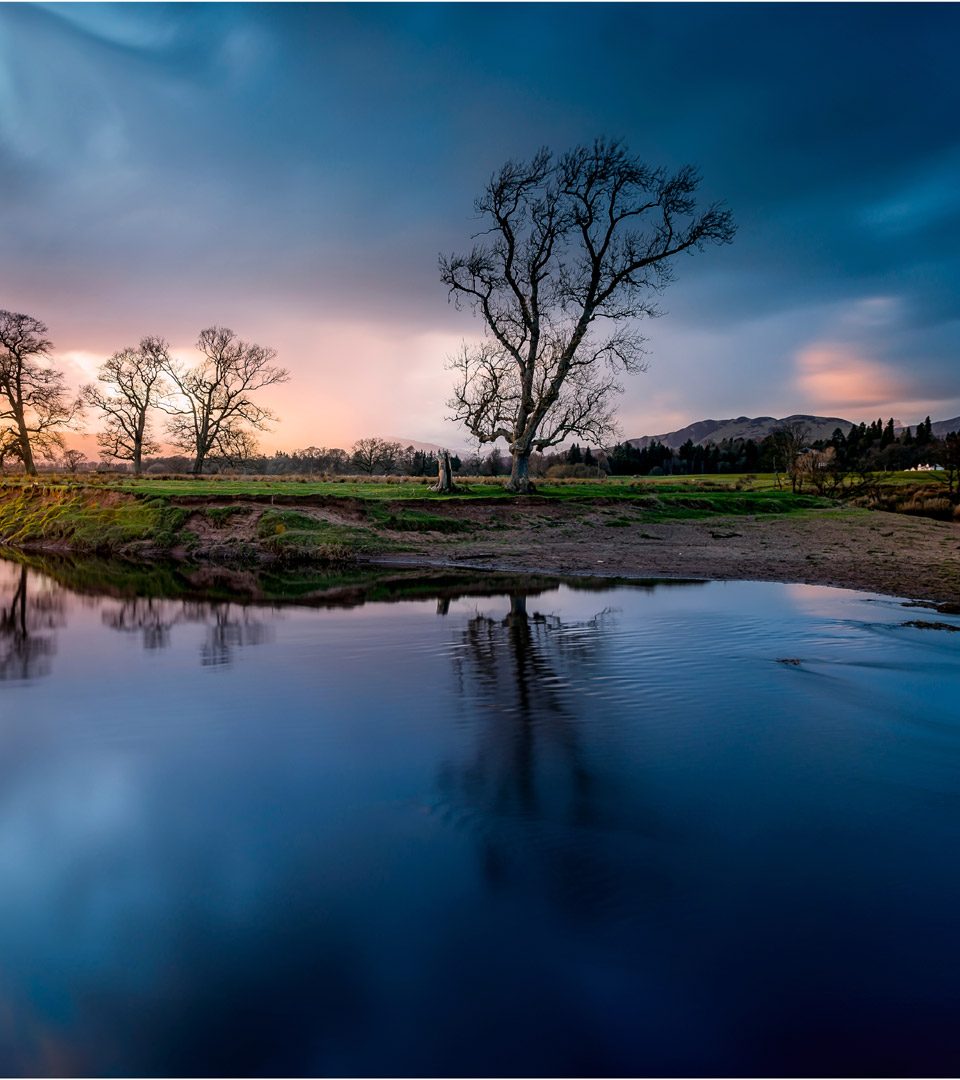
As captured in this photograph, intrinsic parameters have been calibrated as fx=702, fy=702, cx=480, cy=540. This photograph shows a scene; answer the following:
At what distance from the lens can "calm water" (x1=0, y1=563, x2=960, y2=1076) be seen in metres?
3.17

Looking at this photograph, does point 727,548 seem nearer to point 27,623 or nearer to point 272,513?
point 272,513

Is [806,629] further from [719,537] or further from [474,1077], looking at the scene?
[719,537]

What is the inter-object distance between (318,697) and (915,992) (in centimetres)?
645

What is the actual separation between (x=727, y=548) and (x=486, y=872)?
2024 centimetres

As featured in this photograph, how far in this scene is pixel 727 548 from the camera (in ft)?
75.3

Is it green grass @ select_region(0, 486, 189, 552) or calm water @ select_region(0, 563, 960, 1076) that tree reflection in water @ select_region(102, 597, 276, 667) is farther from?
green grass @ select_region(0, 486, 189, 552)

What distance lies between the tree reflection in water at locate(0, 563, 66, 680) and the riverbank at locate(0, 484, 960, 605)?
5221 mm

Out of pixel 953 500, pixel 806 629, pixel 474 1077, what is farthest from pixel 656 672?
pixel 953 500

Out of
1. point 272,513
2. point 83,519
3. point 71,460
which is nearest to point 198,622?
point 272,513

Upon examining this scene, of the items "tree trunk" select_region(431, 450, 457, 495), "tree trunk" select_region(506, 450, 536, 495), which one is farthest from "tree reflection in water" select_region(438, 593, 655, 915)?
"tree trunk" select_region(506, 450, 536, 495)

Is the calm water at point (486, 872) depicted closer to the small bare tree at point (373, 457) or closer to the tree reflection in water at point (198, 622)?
the tree reflection in water at point (198, 622)

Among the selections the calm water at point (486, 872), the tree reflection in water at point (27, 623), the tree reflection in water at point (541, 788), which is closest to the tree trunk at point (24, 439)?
the tree reflection in water at point (27, 623)

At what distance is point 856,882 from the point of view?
4273 mm

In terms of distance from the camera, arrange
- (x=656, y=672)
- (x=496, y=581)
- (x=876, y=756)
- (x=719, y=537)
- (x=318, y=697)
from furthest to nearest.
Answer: (x=719, y=537), (x=496, y=581), (x=656, y=672), (x=318, y=697), (x=876, y=756)
